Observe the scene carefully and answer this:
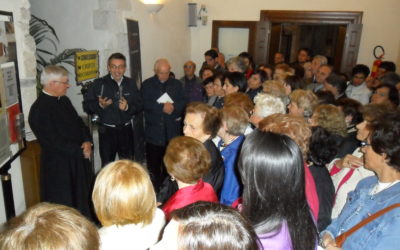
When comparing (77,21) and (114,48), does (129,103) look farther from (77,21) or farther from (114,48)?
(77,21)

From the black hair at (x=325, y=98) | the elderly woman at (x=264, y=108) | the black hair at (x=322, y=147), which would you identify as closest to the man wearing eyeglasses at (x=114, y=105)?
the elderly woman at (x=264, y=108)

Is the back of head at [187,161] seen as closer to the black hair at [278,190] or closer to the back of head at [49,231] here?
the black hair at [278,190]

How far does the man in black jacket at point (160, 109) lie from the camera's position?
393 cm

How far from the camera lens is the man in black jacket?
3.93 m

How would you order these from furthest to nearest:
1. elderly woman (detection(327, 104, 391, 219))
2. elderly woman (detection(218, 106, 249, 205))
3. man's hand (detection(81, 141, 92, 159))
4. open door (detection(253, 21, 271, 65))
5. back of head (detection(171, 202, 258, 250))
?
1. open door (detection(253, 21, 271, 65))
2. man's hand (detection(81, 141, 92, 159))
3. elderly woman (detection(218, 106, 249, 205))
4. elderly woman (detection(327, 104, 391, 219))
5. back of head (detection(171, 202, 258, 250))

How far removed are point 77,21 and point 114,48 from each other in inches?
24.4

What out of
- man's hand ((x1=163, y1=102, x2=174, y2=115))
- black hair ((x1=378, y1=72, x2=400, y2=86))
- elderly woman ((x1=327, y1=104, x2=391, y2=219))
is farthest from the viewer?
black hair ((x1=378, y1=72, x2=400, y2=86))

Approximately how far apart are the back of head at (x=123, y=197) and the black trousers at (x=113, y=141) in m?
2.26

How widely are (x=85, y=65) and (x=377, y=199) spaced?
286 cm

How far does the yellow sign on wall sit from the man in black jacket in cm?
77

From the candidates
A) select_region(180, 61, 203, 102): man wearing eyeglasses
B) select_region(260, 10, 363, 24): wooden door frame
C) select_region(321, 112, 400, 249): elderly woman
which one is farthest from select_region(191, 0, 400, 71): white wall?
select_region(321, 112, 400, 249): elderly woman

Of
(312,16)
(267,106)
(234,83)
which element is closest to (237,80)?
(234,83)

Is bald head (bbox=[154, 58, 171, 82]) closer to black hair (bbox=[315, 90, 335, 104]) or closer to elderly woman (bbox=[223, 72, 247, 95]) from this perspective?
elderly woman (bbox=[223, 72, 247, 95])

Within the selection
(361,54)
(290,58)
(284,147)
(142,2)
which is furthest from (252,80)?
(290,58)
